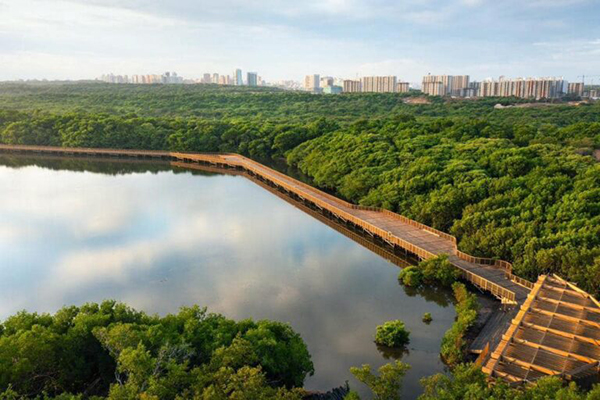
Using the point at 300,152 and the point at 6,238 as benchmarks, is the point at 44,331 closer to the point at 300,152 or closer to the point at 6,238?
the point at 6,238

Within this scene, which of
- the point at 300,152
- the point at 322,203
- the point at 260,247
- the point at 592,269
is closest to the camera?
the point at 592,269

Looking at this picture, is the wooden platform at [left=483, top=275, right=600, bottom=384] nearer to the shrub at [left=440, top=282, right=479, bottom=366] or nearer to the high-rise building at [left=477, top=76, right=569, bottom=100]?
the shrub at [left=440, top=282, right=479, bottom=366]

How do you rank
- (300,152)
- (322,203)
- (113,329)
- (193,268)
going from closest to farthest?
(113,329), (193,268), (322,203), (300,152)

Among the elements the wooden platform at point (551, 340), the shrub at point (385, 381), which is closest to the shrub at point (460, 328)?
the wooden platform at point (551, 340)

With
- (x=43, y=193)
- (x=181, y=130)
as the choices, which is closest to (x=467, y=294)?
(x=43, y=193)

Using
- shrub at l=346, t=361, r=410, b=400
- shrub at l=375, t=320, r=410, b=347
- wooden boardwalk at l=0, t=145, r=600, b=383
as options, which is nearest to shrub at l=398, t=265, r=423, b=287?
wooden boardwalk at l=0, t=145, r=600, b=383

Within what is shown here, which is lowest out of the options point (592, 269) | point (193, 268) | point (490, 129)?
point (193, 268)
